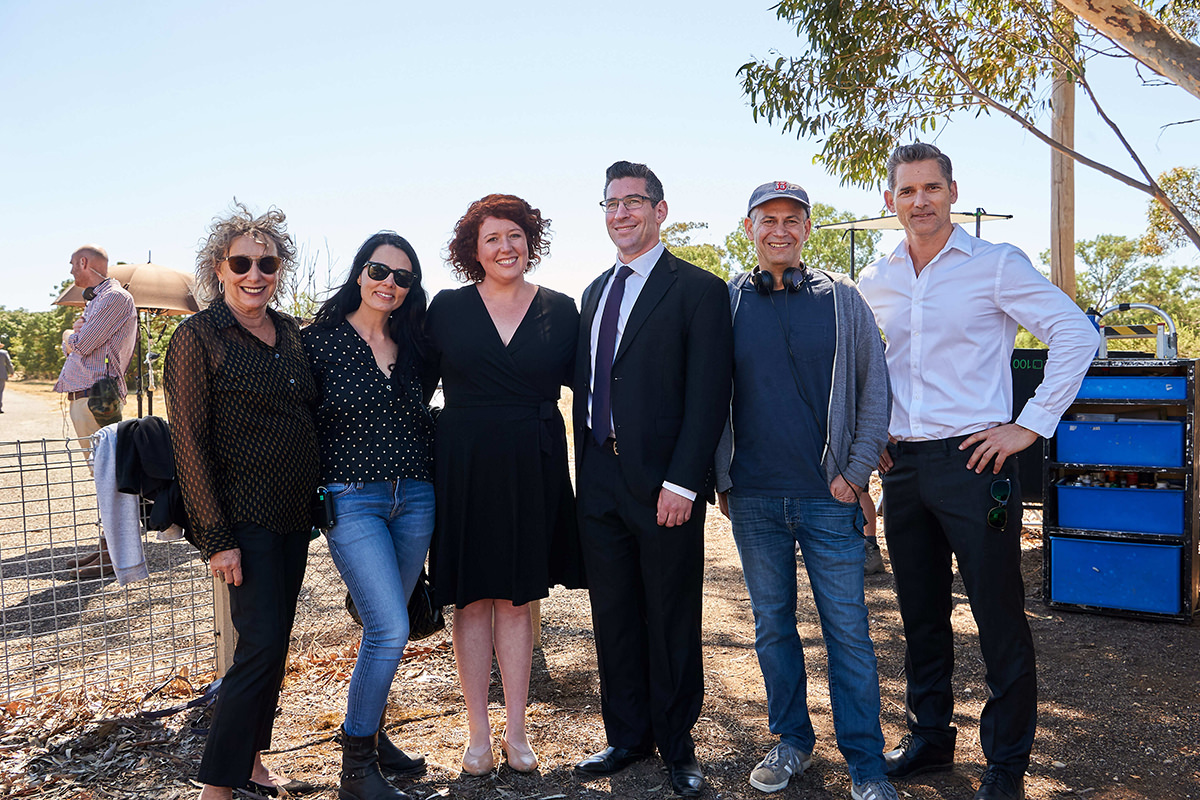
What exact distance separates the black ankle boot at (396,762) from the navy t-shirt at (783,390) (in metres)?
1.68

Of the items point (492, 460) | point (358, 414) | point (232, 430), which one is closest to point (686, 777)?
point (492, 460)

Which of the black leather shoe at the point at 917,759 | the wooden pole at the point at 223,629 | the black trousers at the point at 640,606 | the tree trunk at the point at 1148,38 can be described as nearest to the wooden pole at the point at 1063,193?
the tree trunk at the point at 1148,38

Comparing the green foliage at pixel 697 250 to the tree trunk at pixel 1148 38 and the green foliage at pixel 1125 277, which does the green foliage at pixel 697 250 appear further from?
the tree trunk at pixel 1148 38

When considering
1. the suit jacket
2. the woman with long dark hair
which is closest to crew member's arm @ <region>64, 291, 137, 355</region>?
the woman with long dark hair

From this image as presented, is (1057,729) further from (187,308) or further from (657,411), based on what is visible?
(187,308)

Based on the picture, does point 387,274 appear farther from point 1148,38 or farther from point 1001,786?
point 1148,38

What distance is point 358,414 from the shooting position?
313 centimetres

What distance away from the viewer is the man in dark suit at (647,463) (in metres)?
3.13

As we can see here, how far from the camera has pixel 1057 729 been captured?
149 inches

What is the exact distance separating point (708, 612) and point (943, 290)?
126 inches

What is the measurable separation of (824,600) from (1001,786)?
89cm

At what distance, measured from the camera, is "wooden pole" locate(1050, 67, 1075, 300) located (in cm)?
1139

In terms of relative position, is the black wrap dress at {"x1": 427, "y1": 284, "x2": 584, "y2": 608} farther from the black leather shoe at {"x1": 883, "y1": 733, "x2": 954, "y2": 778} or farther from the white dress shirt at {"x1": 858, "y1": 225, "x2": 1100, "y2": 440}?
the black leather shoe at {"x1": 883, "y1": 733, "x2": 954, "y2": 778}

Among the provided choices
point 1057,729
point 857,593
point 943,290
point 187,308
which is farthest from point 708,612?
point 187,308
